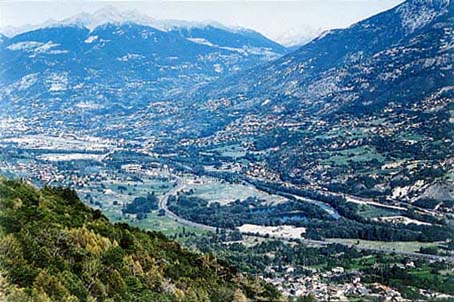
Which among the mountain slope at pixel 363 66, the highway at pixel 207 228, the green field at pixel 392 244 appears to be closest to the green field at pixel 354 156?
the highway at pixel 207 228

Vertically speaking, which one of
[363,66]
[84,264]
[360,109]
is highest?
[363,66]

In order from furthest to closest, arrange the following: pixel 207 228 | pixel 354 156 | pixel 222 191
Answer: pixel 354 156
pixel 222 191
pixel 207 228

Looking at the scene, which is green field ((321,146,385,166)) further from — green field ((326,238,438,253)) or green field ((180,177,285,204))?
green field ((326,238,438,253))

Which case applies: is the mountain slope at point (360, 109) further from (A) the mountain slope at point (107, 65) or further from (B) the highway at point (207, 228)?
(A) the mountain slope at point (107, 65)

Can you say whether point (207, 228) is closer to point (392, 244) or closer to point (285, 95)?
point (392, 244)

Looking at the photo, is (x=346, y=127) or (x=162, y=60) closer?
(x=346, y=127)

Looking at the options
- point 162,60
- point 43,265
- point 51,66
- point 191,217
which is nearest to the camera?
point 43,265

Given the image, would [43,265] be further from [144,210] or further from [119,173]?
[119,173]

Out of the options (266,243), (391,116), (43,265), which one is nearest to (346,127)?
(391,116)

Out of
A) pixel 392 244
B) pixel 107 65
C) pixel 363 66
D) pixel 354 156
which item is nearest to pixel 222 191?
pixel 354 156
